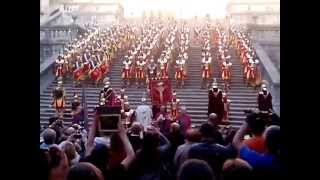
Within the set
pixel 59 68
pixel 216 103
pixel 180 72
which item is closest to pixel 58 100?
pixel 59 68

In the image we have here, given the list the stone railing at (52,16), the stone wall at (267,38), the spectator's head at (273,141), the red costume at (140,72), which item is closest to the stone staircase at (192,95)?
the red costume at (140,72)

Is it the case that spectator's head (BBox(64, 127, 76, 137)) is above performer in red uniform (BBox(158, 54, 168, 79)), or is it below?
below

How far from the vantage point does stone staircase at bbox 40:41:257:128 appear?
621 centimetres

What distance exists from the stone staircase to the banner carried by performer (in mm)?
117

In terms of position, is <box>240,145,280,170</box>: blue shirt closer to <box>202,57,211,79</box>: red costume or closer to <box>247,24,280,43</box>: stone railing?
<box>247,24,280,43</box>: stone railing

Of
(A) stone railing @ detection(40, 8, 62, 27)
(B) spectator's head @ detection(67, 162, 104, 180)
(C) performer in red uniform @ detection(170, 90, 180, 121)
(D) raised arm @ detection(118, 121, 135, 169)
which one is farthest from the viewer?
(A) stone railing @ detection(40, 8, 62, 27)

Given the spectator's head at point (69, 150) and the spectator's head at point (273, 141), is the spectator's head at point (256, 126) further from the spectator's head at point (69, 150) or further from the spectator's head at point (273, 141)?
the spectator's head at point (69, 150)

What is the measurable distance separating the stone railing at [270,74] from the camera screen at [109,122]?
1466 mm

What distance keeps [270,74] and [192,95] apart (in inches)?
41.5

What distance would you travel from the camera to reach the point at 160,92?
7074 mm

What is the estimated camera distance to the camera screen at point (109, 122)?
181 inches

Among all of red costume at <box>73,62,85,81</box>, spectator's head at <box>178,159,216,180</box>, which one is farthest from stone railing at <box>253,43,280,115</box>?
red costume at <box>73,62,85,81</box>
